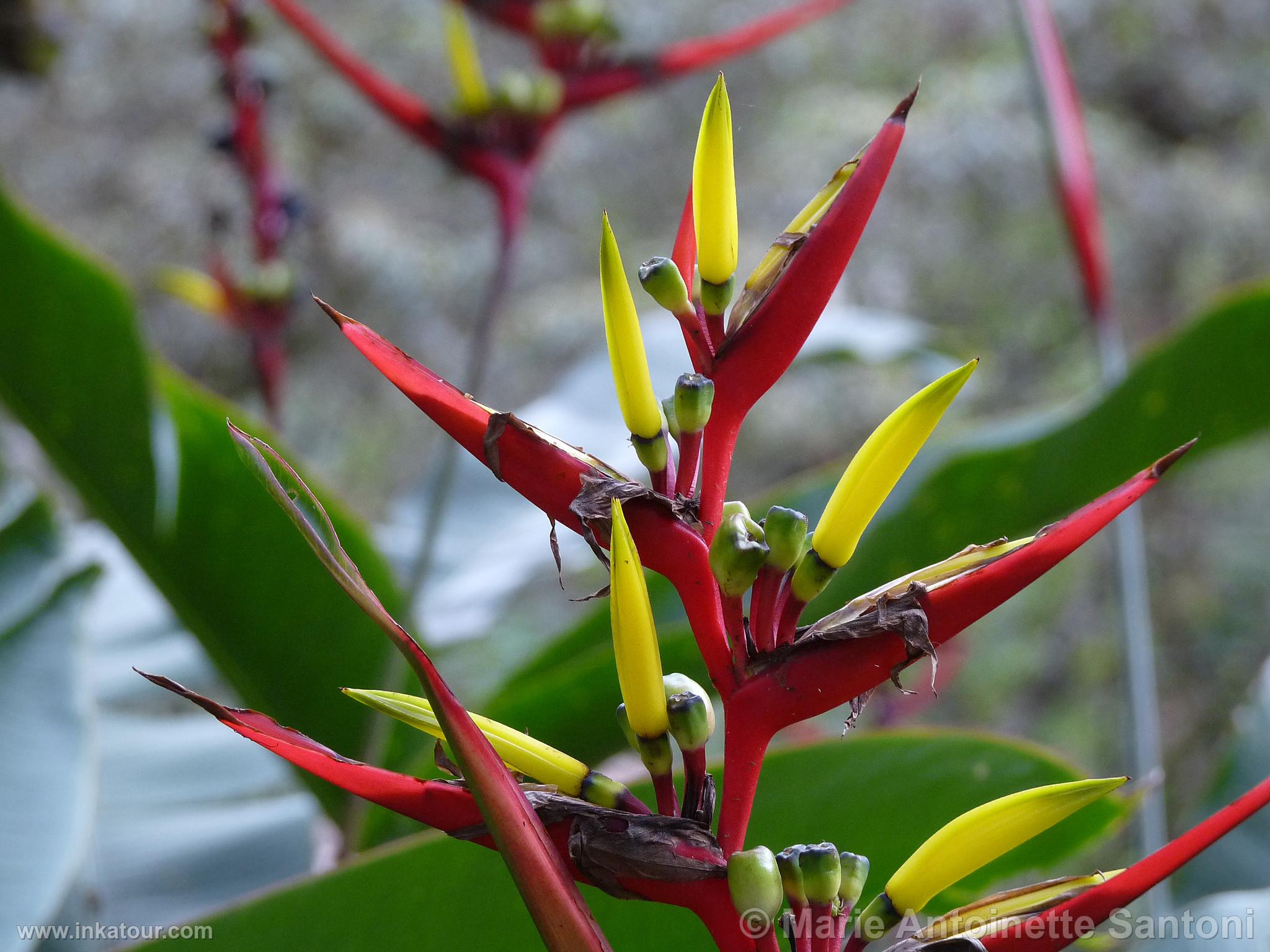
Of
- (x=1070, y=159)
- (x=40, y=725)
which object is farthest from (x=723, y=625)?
(x=1070, y=159)

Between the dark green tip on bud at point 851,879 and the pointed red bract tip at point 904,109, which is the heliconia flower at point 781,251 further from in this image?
the dark green tip on bud at point 851,879

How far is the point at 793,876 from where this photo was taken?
0.21 meters

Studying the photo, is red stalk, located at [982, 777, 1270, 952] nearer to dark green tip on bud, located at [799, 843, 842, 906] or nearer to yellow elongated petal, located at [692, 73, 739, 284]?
dark green tip on bud, located at [799, 843, 842, 906]

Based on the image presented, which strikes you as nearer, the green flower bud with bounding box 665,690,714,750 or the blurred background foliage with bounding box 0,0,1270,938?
the green flower bud with bounding box 665,690,714,750

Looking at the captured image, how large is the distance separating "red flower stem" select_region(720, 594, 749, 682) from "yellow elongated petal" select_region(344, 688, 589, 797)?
38 mm

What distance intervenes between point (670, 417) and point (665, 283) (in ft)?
0.10

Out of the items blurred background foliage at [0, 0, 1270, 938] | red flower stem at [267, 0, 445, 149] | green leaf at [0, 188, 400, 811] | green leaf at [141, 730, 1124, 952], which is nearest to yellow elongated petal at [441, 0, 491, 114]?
red flower stem at [267, 0, 445, 149]

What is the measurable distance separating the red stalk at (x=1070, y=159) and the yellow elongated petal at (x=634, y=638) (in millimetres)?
507

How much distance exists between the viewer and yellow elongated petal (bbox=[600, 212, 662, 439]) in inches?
8.7

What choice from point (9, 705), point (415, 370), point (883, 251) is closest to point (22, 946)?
point (9, 705)

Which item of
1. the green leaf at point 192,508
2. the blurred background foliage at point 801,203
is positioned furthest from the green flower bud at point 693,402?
the blurred background foliage at point 801,203

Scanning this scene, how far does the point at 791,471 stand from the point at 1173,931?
9.02ft

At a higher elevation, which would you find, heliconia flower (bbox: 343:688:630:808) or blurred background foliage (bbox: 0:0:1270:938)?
blurred background foliage (bbox: 0:0:1270:938)

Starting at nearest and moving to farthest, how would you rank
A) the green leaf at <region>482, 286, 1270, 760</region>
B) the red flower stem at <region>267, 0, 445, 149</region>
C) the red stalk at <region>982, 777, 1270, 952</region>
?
the red stalk at <region>982, 777, 1270, 952</region> → the green leaf at <region>482, 286, 1270, 760</region> → the red flower stem at <region>267, 0, 445, 149</region>
